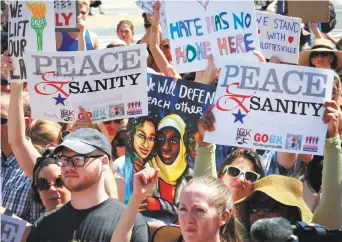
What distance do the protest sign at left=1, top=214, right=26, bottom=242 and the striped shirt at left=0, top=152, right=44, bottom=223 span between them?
53 cm

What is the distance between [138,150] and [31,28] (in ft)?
5.47

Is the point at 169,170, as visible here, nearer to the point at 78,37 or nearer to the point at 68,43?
the point at 78,37

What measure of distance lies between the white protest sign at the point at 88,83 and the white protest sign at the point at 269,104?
76cm

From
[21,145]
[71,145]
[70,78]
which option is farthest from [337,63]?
[71,145]

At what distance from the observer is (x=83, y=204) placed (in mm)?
4492

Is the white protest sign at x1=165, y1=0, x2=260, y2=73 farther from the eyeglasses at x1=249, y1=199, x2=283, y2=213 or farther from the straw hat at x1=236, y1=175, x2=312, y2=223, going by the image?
the eyeglasses at x1=249, y1=199, x2=283, y2=213

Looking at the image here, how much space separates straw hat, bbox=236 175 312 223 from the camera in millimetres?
4496

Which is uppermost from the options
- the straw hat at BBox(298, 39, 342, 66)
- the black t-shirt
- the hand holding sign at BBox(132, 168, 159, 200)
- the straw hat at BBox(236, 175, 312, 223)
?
the straw hat at BBox(298, 39, 342, 66)

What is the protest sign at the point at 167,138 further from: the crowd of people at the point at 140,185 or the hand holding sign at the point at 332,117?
the hand holding sign at the point at 332,117

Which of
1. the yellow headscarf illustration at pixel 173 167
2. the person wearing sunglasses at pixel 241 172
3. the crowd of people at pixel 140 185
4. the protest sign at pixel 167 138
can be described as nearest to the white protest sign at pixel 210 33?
the crowd of people at pixel 140 185

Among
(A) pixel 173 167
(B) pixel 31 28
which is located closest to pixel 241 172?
(A) pixel 173 167

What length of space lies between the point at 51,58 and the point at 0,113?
19.6 inches

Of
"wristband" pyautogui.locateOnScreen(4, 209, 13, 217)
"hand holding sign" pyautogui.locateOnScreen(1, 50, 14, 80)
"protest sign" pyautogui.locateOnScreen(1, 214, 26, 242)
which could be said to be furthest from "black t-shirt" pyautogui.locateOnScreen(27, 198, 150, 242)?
"hand holding sign" pyautogui.locateOnScreen(1, 50, 14, 80)

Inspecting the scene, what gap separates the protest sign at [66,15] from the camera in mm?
8391
